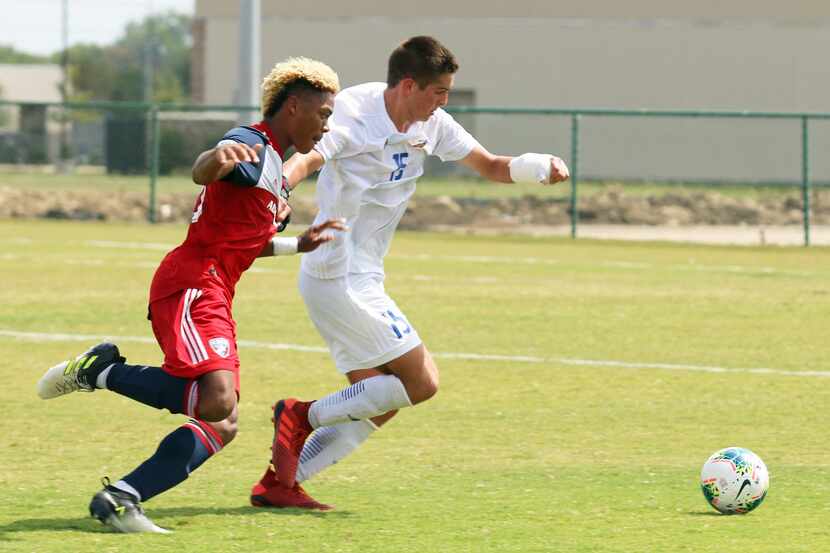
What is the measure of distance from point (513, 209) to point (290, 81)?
25340mm

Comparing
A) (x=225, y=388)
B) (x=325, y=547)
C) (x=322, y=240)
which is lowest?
(x=325, y=547)

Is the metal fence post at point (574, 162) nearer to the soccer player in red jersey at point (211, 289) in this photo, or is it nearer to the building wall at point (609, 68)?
the soccer player in red jersey at point (211, 289)

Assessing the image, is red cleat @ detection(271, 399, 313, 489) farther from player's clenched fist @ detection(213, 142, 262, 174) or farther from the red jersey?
player's clenched fist @ detection(213, 142, 262, 174)

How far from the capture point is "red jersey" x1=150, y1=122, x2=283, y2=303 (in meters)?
6.37

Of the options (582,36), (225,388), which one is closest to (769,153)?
(582,36)

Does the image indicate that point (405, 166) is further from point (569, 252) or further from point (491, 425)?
point (569, 252)

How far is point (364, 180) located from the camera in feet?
23.3

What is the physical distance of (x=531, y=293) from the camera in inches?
663

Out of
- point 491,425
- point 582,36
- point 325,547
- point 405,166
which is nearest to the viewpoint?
Result: point 325,547

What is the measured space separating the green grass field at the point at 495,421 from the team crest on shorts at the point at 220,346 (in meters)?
0.74

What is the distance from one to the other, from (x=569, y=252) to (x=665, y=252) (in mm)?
1590

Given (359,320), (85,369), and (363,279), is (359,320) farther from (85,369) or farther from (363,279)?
(85,369)

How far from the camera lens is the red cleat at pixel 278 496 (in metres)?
6.91

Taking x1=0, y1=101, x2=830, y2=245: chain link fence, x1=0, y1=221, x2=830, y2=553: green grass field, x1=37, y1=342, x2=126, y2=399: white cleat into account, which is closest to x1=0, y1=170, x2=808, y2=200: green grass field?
x1=0, y1=101, x2=830, y2=245: chain link fence
